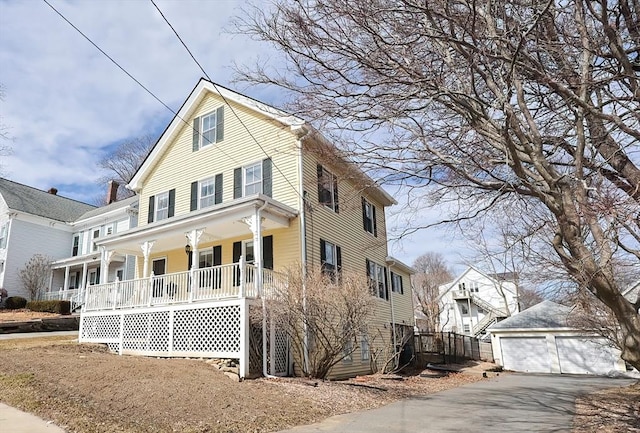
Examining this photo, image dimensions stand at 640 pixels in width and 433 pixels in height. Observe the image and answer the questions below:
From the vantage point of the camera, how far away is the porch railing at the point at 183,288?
12.8 m

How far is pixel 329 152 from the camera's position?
681 centimetres

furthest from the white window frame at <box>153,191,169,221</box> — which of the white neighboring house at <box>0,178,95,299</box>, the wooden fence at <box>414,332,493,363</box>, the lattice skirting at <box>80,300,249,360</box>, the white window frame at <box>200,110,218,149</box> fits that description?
the white neighboring house at <box>0,178,95,299</box>

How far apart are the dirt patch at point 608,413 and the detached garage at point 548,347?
10.4 metres

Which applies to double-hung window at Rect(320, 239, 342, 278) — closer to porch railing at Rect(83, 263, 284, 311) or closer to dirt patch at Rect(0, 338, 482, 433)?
porch railing at Rect(83, 263, 284, 311)

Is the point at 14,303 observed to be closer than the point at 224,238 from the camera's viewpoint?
No

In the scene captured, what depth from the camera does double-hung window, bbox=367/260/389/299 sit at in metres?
19.0

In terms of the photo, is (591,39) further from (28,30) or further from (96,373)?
(96,373)

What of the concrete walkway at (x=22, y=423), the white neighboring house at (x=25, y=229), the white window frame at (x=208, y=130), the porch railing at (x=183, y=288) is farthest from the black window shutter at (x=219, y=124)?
the white neighboring house at (x=25, y=229)

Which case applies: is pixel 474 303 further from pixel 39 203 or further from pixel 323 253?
pixel 39 203

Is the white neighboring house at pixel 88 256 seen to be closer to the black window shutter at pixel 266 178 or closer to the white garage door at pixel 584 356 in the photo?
the black window shutter at pixel 266 178

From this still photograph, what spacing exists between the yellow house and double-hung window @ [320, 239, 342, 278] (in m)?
0.04

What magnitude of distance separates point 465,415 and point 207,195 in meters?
11.8

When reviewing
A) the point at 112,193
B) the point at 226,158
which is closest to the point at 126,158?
the point at 112,193

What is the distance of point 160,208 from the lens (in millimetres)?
18812
